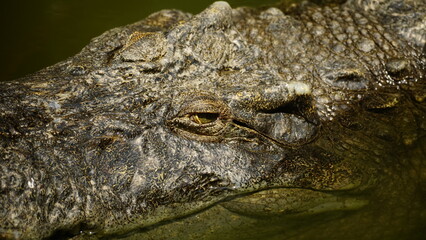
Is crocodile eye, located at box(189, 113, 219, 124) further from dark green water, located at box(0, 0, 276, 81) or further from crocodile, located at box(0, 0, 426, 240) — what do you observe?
dark green water, located at box(0, 0, 276, 81)

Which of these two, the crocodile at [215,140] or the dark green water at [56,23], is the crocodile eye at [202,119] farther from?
the dark green water at [56,23]

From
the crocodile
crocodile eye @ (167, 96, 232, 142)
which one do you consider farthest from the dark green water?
crocodile eye @ (167, 96, 232, 142)

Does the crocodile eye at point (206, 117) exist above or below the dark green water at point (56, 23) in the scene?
below

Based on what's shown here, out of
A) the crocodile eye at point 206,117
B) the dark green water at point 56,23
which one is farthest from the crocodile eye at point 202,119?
the dark green water at point 56,23

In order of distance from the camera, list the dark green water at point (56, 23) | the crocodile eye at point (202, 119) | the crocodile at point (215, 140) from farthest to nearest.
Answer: the dark green water at point (56, 23), the crocodile eye at point (202, 119), the crocodile at point (215, 140)

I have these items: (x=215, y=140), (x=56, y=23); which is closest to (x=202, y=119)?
(x=215, y=140)

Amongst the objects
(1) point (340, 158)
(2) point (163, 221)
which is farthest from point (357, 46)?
(2) point (163, 221)

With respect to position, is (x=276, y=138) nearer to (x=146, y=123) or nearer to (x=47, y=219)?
(x=146, y=123)
